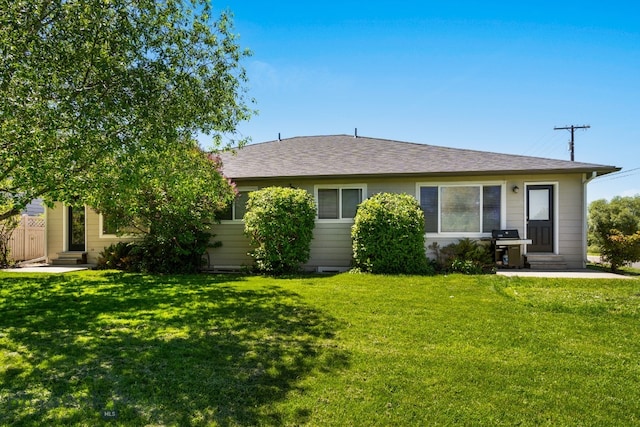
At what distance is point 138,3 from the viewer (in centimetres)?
482

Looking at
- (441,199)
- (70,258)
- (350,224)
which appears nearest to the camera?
(441,199)

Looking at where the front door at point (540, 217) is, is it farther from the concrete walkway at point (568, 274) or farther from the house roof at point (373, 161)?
the concrete walkway at point (568, 274)

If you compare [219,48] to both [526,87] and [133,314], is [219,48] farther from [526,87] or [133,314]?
[526,87]

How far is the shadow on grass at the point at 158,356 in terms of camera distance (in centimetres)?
261

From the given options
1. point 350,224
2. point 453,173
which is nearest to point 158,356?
point 350,224

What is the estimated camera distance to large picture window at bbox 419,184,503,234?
10023 millimetres

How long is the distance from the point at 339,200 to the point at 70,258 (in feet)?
29.6

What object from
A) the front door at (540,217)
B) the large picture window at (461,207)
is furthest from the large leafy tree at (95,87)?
the front door at (540,217)

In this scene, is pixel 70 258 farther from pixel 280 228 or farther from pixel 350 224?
pixel 350 224

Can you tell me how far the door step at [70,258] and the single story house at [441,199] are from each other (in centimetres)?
8

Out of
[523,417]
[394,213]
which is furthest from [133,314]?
[394,213]

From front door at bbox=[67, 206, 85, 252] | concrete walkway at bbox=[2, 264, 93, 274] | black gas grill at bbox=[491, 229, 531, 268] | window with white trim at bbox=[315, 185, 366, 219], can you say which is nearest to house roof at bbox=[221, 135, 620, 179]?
window with white trim at bbox=[315, 185, 366, 219]

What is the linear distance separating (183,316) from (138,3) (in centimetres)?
448

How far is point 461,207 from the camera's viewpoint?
10117 millimetres
